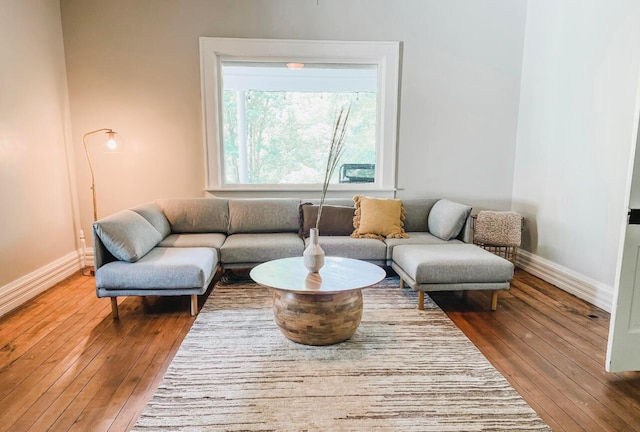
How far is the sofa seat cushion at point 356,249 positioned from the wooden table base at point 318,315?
109 cm

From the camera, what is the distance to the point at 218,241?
3.49 meters

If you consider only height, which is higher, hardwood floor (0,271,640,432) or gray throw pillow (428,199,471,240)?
gray throw pillow (428,199,471,240)

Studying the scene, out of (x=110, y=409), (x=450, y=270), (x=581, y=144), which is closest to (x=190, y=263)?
(x=110, y=409)

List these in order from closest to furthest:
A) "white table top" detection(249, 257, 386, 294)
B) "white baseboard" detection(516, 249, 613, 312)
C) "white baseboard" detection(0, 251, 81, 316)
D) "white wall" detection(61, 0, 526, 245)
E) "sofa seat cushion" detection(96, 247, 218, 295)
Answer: "white table top" detection(249, 257, 386, 294) → "sofa seat cushion" detection(96, 247, 218, 295) → "white baseboard" detection(0, 251, 81, 316) → "white baseboard" detection(516, 249, 613, 312) → "white wall" detection(61, 0, 526, 245)

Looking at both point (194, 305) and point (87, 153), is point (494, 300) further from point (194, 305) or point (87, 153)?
point (87, 153)

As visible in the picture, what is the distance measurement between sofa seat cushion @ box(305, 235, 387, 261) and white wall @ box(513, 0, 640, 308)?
1.72 metres

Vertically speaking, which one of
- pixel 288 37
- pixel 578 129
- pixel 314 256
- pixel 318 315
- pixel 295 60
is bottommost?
pixel 318 315

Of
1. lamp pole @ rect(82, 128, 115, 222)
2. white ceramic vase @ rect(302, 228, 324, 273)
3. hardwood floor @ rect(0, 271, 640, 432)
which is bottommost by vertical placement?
hardwood floor @ rect(0, 271, 640, 432)

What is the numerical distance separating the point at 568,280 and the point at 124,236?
3.79 m

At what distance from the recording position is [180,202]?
3.81m

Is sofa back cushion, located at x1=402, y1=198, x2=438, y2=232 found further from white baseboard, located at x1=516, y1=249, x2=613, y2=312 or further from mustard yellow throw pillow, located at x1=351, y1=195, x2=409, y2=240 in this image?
white baseboard, located at x1=516, y1=249, x2=613, y2=312

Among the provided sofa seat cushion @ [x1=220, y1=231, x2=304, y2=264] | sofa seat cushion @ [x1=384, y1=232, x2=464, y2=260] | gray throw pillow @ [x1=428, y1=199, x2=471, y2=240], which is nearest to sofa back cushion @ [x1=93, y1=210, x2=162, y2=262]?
sofa seat cushion @ [x1=220, y1=231, x2=304, y2=264]

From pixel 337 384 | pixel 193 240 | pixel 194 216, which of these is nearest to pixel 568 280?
pixel 337 384

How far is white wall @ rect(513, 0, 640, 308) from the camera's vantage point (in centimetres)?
291
